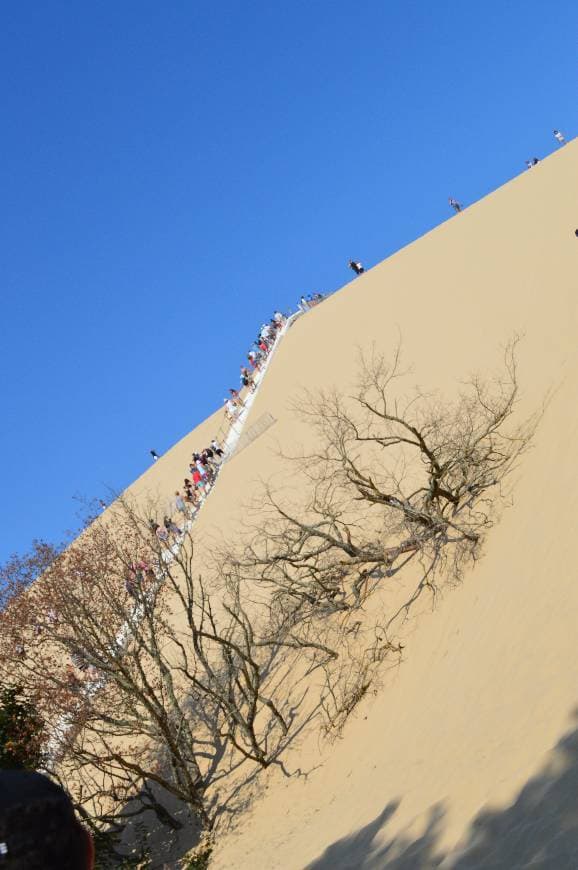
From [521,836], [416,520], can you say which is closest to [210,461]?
[416,520]

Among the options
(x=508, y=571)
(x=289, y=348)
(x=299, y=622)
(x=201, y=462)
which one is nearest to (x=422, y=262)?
(x=289, y=348)

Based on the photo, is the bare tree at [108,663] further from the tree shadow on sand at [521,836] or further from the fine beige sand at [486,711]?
the tree shadow on sand at [521,836]

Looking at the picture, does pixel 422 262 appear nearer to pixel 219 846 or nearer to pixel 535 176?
pixel 535 176

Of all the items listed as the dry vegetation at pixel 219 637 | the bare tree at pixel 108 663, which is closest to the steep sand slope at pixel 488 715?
the dry vegetation at pixel 219 637

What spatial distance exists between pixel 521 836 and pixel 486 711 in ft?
10.3

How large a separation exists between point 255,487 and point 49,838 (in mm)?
23416

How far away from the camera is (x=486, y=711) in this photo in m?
8.23

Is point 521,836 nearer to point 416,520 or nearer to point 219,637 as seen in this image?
point 219,637

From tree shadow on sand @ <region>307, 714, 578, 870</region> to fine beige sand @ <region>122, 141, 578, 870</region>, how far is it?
0.05 feet

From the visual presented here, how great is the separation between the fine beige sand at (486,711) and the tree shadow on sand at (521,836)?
0.05ft

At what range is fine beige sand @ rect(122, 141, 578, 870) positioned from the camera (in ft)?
19.4

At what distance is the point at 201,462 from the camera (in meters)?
32.1

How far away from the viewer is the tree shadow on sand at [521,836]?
473 centimetres

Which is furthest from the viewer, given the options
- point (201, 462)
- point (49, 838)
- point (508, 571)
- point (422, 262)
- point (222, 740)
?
point (422, 262)
